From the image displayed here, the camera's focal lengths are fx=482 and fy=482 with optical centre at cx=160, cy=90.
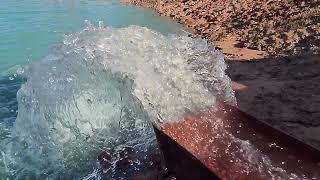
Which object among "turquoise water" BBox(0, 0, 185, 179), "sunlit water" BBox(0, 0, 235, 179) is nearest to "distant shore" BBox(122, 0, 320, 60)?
"turquoise water" BBox(0, 0, 185, 179)

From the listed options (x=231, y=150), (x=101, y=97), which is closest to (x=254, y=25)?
(x=101, y=97)

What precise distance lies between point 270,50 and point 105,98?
4738 mm

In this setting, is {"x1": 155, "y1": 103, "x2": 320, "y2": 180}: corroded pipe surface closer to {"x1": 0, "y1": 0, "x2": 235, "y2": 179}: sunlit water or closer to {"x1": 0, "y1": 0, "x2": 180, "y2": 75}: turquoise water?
{"x1": 0, "y1": 0, "x2": 235, "y2": 179}: sunlit water

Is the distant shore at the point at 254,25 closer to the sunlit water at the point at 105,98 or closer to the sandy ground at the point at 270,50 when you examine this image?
the sandy ground at the point at 270,50

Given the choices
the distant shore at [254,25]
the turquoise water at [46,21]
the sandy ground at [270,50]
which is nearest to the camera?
the sandy ground at [270,50]

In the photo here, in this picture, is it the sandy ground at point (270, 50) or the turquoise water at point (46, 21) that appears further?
the turquoise water at point (46, 21)

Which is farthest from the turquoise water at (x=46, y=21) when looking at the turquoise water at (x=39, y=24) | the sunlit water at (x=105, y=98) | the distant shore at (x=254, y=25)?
the sunlit water at (x=105, y=98)

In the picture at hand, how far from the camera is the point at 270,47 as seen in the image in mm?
9000

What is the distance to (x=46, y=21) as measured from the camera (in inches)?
504

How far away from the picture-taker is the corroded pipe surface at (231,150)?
393cm

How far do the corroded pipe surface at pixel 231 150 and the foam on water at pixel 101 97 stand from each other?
18 centimetres

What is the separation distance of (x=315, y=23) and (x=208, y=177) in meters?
6.23

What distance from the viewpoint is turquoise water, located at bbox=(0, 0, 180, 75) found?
10.3 meters

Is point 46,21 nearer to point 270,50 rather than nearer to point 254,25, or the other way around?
point 254,25
